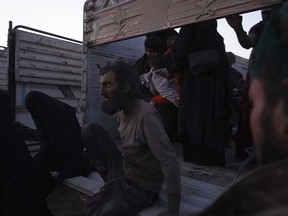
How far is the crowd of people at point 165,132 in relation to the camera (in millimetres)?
615

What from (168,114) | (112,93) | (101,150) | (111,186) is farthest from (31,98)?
(168,114)

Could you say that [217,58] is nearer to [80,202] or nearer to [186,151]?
[186,151]

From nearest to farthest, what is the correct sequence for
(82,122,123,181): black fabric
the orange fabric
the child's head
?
(82,122,123,181): black fabric → the orange fabric → the child's head

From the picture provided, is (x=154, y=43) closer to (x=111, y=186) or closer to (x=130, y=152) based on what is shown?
(x=130, y=152)

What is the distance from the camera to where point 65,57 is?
5.96 meters

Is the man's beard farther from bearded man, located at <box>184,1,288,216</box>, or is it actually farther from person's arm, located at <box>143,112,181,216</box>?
bearded man, located at <box>184,1,288,216</box>

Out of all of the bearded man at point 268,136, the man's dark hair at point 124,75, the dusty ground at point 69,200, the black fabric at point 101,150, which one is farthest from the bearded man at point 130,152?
the bearded man at point 268,136

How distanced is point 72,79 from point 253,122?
18.8ft

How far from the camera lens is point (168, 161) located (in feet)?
6.64

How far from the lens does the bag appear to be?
10.1ft

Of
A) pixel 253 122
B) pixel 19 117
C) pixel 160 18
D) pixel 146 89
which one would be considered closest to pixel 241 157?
pixel 146 89

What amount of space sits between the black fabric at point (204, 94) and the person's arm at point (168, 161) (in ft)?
3.77

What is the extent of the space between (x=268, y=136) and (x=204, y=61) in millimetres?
2529

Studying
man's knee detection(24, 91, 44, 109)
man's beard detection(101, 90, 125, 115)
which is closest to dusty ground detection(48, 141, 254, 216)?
man's knee detection(24, 91, 44, 109)
